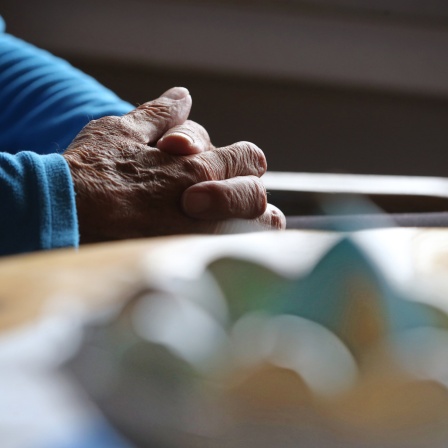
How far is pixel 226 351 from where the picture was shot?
200 mm

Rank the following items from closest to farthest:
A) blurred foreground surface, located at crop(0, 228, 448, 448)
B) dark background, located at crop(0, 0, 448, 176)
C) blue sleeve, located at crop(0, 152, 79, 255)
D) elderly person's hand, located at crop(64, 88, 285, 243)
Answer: blurred foreground surface, located at crop(0, 228, 448, 448) → blue sleeve, located at crop(0, 152, 79, 255) → elderly person's hand, located at crop(64, 88, 285, 243) → dark background, located at crop(0, 0, 448, 176)

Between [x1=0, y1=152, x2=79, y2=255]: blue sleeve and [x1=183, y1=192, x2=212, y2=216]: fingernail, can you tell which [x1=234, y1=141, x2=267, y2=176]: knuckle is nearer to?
[x1=183, y1=192, x2=212, y2=216]: fingernail

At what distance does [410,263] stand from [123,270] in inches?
4.6

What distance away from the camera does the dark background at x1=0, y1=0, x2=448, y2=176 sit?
126cm

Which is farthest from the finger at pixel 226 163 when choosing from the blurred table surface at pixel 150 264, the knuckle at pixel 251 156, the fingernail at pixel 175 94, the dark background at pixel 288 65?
the dark background at pixel 288 65

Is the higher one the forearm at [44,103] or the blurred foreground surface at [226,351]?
the blurred foreground surface at [226,351]

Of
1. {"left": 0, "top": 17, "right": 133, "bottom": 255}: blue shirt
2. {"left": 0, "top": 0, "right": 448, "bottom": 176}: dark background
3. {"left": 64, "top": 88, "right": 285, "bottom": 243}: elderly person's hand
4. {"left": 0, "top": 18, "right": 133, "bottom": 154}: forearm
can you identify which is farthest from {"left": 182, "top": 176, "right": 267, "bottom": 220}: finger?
{"left": 0, "top": 0, "right": 448, "bottom": 176}: dark background

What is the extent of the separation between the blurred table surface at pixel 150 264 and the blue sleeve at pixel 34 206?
0.46 ft

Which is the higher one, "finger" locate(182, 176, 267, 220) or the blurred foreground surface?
the blurred foreground surface

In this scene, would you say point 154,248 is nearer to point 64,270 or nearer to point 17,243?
point 64,270

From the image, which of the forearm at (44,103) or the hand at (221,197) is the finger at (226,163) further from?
the forearm at (44,103)

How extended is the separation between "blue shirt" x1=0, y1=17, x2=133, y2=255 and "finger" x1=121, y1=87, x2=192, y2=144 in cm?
8

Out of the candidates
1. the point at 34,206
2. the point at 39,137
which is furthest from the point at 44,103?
the point at 34,206

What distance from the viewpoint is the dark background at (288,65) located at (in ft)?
4.14
